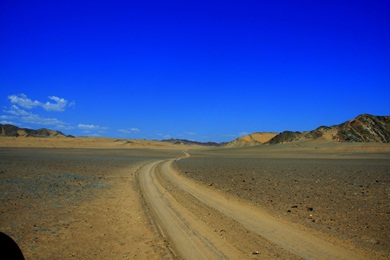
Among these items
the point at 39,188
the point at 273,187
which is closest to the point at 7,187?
the point at 39,188

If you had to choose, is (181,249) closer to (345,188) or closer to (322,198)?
(322,198)

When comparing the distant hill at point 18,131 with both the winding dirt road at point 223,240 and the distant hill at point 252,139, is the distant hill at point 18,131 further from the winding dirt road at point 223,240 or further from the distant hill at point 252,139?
the winding dirt road at point 223,240

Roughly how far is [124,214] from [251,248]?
513 centimetres

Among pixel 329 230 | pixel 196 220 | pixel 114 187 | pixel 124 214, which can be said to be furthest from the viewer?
pixel 114 187

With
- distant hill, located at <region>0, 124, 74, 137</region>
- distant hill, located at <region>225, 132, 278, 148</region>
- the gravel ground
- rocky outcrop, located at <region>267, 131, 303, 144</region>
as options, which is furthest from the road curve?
distant hill, located at <region>0, 124, 74, 137</region>

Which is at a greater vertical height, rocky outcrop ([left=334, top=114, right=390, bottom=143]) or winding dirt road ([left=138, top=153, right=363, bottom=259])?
rocky outcrop ([left=334, top=114, right=390, bottom=143])

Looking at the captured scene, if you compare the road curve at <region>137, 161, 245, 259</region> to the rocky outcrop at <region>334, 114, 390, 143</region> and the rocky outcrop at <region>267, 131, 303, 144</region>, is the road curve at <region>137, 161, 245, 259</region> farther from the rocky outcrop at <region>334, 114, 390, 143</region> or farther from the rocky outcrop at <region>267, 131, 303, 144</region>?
the rocky outcrop at <region>267, 131, 303, 144</region>

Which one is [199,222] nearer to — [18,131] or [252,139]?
[252,139]

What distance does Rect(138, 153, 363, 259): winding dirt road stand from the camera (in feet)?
21.6

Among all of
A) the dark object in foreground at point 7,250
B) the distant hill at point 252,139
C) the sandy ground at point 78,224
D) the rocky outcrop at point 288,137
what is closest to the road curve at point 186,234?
the sandy ground at point 78,224

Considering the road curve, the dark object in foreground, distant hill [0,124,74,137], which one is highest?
distant hill [0,124,74,137]

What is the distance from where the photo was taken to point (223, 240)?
7422 millimetres

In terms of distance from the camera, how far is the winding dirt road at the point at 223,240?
6582 mm

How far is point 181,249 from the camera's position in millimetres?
6871
